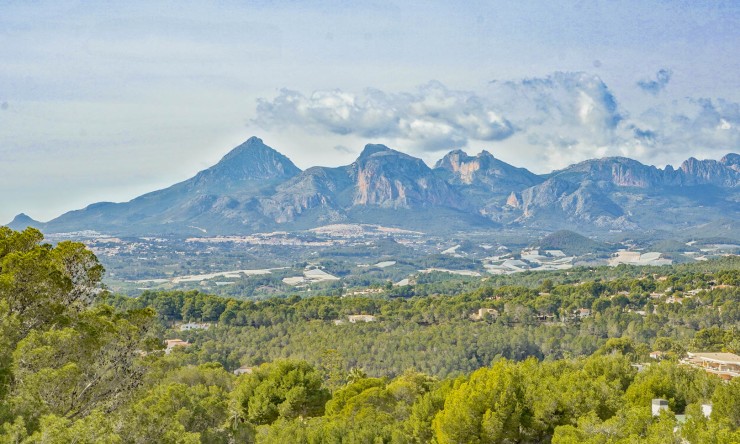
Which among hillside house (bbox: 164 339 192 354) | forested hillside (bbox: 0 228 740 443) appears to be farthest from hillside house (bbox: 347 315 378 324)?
hillside house (bbox: 164 339 192 354)

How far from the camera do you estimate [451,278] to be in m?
122

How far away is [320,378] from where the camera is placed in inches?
1180

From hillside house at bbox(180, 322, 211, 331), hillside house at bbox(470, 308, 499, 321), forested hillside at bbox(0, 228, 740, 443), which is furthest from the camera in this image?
hillside house at bbox(470, 308, 499, 321)

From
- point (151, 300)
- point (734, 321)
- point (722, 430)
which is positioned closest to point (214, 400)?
point (722, 430)

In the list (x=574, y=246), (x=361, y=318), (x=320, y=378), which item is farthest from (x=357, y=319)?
(x=574, y=246)

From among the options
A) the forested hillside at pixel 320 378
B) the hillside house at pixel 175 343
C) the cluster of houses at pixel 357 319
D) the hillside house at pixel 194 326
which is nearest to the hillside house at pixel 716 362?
the forested hillside at pixel 320 378

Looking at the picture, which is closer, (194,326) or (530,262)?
(194,326)

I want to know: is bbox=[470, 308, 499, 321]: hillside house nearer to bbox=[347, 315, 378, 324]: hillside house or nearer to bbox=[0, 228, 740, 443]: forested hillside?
bbox=[0, 228, 740, 443]: forested hillside

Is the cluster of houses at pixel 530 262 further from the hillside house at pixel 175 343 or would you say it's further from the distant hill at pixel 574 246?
the hillside house at pixel 175 343

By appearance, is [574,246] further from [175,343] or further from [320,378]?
[320,378]

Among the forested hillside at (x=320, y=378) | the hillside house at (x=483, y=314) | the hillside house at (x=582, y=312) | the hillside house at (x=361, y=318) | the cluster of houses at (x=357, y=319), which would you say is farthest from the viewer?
the hillside house at (x=582, y=312)

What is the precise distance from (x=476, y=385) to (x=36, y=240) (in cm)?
1132

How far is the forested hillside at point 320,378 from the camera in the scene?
1302 cm

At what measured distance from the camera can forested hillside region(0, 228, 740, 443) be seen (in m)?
13.0
